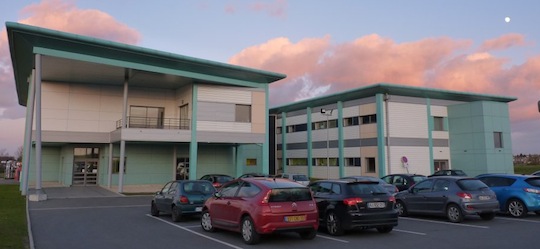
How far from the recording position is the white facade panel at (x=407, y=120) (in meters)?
36.2

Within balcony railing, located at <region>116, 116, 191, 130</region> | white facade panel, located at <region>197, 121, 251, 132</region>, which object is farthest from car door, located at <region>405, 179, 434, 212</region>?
balcony railing, located at <region>116, 116, 191, 130</region>

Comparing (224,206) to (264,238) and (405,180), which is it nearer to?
(264,238)

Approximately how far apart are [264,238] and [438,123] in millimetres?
33992

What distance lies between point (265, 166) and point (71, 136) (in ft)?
47.7

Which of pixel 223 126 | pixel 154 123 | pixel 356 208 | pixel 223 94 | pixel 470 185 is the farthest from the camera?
pixel 154 123

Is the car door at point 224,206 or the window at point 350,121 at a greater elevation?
the window at point 350,121

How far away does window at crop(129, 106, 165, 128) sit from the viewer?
32375mm

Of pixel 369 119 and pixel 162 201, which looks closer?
pixel 162 201

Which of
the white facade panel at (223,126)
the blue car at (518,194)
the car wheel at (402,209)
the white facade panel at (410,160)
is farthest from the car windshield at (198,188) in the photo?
the white facade panel at (410,160)

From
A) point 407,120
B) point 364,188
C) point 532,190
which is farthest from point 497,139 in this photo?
point 364,188

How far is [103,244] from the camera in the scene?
924cm

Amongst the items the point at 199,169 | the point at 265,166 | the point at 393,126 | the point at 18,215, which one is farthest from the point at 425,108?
the point at 18,215

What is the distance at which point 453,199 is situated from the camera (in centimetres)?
1247

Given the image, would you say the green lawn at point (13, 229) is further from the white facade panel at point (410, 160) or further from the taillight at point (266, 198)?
the white facade panel at point (410, 160)
